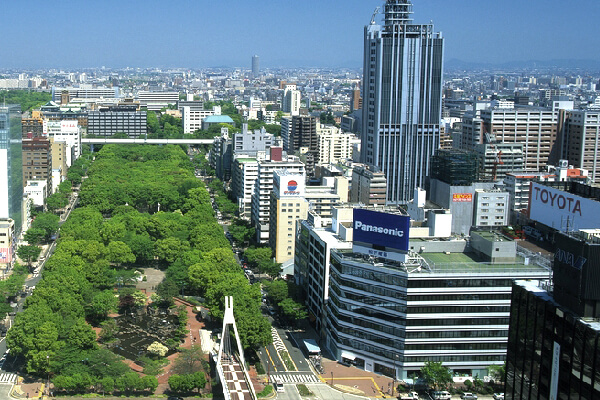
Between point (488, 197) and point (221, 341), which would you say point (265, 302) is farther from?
point (488, 197)

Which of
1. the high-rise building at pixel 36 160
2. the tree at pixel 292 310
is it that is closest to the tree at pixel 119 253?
the tree at pixel 292 310

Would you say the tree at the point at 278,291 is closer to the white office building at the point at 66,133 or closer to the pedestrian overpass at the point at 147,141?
the white office building at the point at 66,133

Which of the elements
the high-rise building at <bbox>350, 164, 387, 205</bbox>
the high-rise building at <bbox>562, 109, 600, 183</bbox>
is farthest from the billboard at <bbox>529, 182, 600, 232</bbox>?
the high-rise building at <bbox>562, 109, 600, 183</bbox>

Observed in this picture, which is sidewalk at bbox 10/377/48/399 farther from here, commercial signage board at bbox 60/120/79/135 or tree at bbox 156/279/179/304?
commercial signage board at bbox 60/120/79/135

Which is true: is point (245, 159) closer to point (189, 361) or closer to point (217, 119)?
point (189, 361)

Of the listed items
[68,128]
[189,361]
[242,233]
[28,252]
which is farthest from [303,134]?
[189,361]

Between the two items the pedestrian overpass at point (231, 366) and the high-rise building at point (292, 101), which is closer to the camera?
the pedestrian overpass at point (231, 366)
